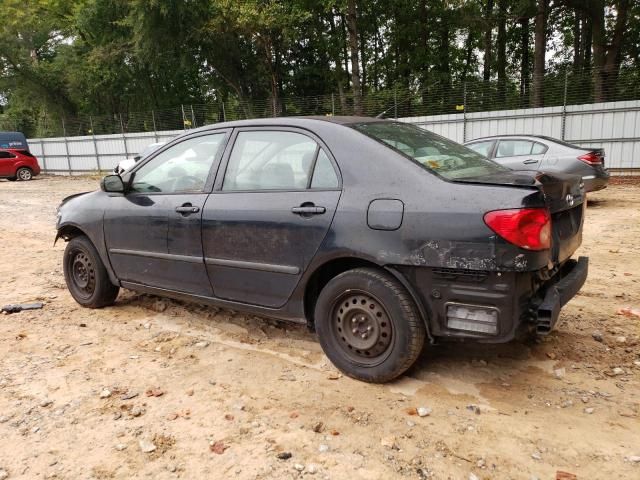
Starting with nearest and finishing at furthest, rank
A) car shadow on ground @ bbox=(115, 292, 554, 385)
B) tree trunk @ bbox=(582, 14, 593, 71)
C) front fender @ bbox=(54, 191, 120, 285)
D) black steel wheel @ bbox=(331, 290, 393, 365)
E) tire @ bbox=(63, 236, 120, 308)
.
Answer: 1. black steel wheel @ bbox=(331, 290, 393, 365)
2. car shadow on ground @ bbox=(115, 292, 554, 385)
3. front fender @ bbox=(54, 191, 120, 285)
4. tire @ bbox=(63, 236, 120, 308)
5. tree trunk @ bbox=(582, 14, 593, 71)

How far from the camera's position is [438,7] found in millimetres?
24375

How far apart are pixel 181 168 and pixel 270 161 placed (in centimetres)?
90

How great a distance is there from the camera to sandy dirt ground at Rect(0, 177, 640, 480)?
2471 mm

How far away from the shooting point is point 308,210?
3242mm

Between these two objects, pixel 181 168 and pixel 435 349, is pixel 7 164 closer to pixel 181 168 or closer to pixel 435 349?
pixel 181 168

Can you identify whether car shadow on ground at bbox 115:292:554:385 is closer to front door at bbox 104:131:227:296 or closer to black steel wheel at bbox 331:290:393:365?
black steel wheel at bbox 331:290:393:365

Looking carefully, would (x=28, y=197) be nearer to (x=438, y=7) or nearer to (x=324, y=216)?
(x=324, y=216)

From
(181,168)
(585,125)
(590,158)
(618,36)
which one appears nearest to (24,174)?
(585,125)

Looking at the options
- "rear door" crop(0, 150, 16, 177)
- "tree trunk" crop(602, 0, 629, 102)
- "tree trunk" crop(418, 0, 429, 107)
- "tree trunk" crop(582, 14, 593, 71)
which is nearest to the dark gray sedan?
"tree trunk" crop(602, 0, 629, 102)

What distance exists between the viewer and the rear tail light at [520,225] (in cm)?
264

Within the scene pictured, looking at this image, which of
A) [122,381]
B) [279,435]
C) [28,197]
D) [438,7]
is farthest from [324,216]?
[438,7]

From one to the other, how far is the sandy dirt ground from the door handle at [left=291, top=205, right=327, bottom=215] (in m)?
1.05

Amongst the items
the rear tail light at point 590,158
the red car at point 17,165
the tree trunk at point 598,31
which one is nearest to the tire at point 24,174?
the red car at point 17,165

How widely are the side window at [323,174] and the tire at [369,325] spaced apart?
574mm
